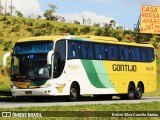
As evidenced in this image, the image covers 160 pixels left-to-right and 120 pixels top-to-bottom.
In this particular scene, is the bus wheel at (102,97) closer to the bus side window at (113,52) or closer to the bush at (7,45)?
the bus side window at (113,52)

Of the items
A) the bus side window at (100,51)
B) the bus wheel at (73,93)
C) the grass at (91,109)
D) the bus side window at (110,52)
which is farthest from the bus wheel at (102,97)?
the grass at (91,109)

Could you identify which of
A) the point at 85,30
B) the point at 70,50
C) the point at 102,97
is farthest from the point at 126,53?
the point at 85,30

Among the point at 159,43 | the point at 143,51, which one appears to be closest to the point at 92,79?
the point at 143,51

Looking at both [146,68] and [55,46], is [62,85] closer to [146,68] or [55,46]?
[55,46]

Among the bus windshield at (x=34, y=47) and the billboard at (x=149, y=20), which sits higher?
the billboard at (x=149, y=20)

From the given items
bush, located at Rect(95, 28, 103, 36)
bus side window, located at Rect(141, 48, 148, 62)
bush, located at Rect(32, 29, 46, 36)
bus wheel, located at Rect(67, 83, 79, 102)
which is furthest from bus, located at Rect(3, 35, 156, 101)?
bush, located at Rect(95, 28, 103, 36)

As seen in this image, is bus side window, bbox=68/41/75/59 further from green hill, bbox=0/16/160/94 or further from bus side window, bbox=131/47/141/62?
green hill, bbox=0/16/160/94

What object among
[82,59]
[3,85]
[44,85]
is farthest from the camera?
[3,85]

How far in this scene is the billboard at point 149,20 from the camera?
Answer: 6334 cm

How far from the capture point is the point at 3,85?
46.2m

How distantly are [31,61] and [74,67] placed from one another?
97.0 inches

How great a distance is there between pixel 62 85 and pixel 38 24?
5156 centimetres

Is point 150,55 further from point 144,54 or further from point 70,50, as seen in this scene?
point 70,50

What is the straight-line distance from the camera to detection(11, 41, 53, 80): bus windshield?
2639 cm
